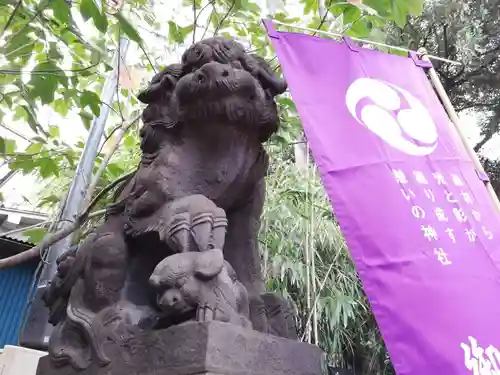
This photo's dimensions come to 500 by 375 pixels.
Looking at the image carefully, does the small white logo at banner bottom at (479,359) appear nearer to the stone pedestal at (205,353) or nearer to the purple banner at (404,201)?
the purple banner at (404,201)

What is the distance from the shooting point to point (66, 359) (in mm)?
1618

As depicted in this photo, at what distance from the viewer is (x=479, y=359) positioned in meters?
1.68

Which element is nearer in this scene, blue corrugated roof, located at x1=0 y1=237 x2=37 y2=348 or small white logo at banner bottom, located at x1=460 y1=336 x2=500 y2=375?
small white logo at banner bottom, located at x1=460 y1=336 x2=500 y2=375

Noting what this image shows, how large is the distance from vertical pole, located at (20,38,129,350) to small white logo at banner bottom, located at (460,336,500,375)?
1.63 m

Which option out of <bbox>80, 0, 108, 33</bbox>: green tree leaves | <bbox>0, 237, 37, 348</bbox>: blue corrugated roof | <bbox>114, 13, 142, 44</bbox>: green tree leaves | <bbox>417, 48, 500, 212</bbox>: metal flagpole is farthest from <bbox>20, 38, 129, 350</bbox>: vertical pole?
<bbox>0, 237, 37, 348</bbox>: blue corrugated roof

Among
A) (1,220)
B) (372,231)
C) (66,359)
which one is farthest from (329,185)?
(1,220)

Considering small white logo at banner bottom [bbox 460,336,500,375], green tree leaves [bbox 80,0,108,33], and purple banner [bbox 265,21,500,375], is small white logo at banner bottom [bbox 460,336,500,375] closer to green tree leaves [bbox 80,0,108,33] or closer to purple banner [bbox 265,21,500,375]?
purple banner [bbox 265,21,500,375]

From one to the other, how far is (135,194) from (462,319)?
113 cm

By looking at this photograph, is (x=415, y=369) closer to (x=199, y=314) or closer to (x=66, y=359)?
(x=199, y=314)

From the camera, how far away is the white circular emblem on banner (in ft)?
7.22

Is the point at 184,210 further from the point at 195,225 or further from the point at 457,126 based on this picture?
the point at 457,126

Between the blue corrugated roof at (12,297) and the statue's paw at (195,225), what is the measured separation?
154 inches

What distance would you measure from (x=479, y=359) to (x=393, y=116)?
1046mm

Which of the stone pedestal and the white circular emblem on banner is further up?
the white circular emblem on banner
